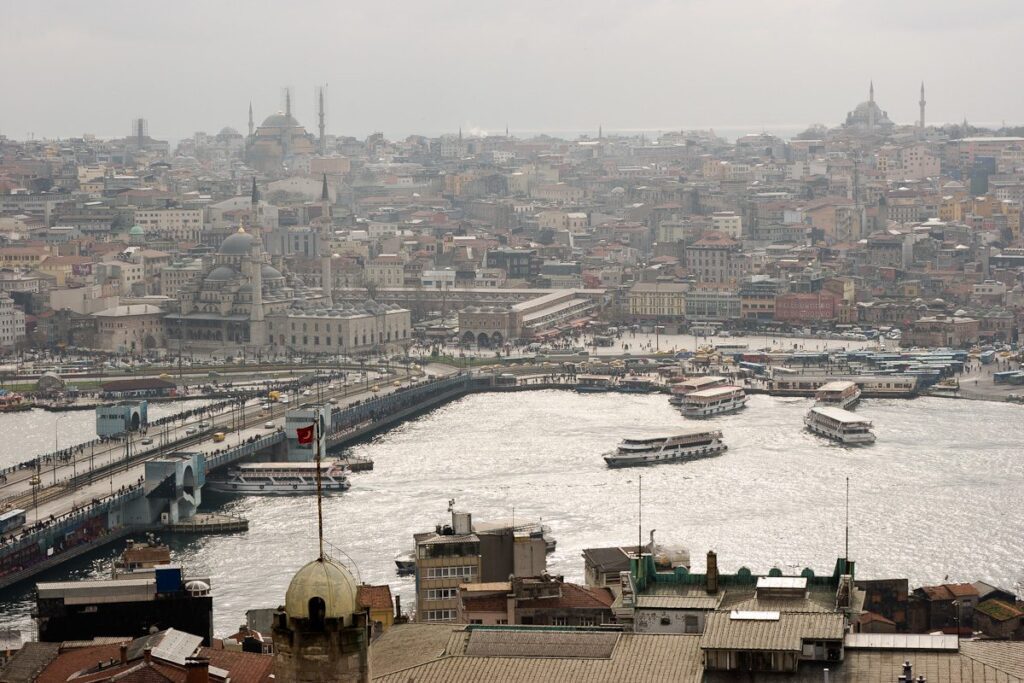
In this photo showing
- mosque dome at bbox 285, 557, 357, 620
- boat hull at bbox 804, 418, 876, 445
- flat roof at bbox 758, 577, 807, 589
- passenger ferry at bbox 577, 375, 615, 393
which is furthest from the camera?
passenger ferry at bbox 577, 375, 615, 393

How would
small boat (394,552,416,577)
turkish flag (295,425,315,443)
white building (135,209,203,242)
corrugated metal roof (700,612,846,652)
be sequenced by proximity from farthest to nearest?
white building (135,209,203,242), small boat (394,552,416,577), corrugated metal roof (700,612,846,652), turkish flag (295,425,315,443)

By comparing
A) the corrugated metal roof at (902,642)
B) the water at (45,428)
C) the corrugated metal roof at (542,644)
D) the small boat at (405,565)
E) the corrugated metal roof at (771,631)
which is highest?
the corrugated metal roof at (771,631)

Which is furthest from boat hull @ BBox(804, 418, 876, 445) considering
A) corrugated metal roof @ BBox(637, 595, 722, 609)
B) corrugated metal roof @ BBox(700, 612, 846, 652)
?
corrugated metal roof @ BBox(700, 612, 846, 652)

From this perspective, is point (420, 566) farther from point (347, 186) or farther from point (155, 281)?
point (347, 186)

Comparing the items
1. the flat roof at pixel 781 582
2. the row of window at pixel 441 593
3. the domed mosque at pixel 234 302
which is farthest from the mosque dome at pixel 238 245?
the flat roof at pixel 781 582

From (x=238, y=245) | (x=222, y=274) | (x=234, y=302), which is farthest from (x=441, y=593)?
(x=238, y=245)

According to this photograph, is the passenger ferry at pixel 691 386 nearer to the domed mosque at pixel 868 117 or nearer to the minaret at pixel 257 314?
the minaret at pixel 257 314

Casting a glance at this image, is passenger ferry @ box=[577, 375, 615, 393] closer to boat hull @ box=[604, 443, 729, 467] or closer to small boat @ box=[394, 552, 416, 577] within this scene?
boat hull @ box=[604, 443, 729, 467]
